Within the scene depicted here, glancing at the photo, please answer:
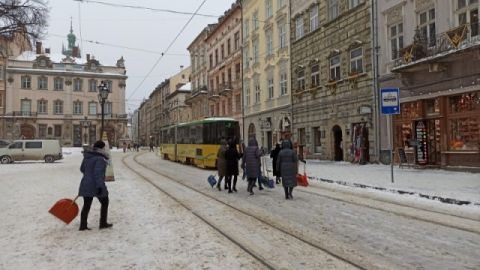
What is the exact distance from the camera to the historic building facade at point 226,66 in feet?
157

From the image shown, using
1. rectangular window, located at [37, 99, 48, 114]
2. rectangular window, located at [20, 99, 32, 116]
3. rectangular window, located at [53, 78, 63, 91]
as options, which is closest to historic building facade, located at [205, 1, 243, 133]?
rectangular window, located at [53, 78, 63, 91]

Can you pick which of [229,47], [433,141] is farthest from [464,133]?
[229,47]

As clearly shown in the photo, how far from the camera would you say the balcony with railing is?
17.1 m

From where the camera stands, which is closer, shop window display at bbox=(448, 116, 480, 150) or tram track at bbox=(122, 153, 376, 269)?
tram track at bbox=(122, 153, 376, 269)

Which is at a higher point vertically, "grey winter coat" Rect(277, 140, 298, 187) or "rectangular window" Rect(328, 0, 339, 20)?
"rectangular window" Rect(328, 0, 339, 20)

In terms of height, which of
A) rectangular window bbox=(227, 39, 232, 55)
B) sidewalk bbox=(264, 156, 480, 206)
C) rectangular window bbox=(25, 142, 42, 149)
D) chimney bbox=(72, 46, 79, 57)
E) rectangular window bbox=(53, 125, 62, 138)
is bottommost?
sidewalk bbox=(264, 156, 480, 206)

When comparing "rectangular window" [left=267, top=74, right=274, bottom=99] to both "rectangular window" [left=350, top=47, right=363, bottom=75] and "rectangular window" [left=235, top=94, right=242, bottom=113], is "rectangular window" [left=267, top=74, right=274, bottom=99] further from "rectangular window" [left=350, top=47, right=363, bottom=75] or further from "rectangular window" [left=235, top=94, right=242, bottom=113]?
"rectangular window" [left=350, top=47, right=363, bottom=75]

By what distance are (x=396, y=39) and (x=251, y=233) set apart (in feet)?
56.5

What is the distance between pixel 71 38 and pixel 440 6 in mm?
90827

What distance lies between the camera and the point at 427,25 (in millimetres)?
20281

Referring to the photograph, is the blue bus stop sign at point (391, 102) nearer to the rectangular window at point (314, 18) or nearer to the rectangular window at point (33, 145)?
the rectangular window at point (314, 18)

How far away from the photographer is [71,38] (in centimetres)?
9775

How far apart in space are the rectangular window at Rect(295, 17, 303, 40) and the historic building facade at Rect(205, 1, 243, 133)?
43.5ft

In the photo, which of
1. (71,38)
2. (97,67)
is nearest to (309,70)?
(97,67)
